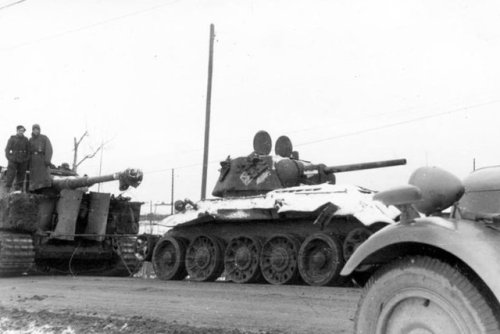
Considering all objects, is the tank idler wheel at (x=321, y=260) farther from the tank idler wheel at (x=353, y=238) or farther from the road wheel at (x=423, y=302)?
the road wheel at (x=423, y=302)

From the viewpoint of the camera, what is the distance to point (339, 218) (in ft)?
38.7

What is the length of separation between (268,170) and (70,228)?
15.9 ft

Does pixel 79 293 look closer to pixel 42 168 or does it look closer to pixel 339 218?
pixel 339 218

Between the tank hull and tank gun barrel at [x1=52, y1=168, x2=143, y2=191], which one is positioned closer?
the tank hull

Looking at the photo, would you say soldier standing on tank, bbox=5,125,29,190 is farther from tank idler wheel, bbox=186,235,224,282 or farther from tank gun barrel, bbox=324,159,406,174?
tank gun barrel, bbox=324,159,406,174

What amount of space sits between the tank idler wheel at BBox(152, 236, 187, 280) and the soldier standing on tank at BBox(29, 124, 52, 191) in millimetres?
3061

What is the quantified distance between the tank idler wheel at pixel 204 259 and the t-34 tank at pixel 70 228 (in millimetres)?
2014

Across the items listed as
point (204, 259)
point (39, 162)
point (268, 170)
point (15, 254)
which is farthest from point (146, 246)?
point (268, 170)

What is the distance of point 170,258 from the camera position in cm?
1421

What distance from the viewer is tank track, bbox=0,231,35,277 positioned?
44.9 ft

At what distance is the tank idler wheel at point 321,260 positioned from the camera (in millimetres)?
11414

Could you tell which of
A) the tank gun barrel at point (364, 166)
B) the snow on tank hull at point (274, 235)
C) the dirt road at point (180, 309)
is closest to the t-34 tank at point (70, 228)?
the snow on tank hull at point (274, 235)

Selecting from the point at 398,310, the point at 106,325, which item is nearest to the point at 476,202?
the point at 398,310

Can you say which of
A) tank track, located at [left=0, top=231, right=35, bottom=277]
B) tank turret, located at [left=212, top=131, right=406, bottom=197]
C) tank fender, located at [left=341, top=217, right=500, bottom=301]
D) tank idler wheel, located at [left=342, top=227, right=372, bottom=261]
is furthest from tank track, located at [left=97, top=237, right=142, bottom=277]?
tank fender, located at [left=341, top=217, right=500, bottom=301]
